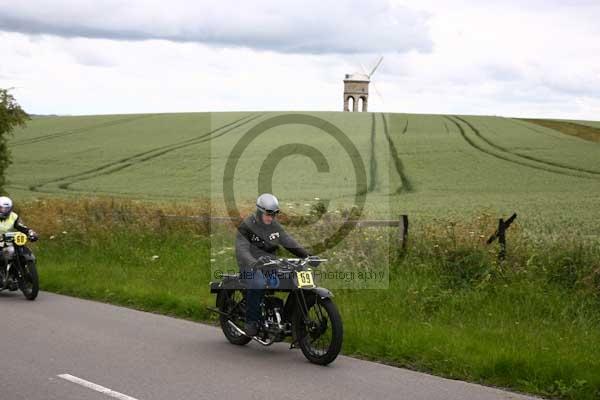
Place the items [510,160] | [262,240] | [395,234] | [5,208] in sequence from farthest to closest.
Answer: [510,160] < [395,234] < [5,208] < [262,240]

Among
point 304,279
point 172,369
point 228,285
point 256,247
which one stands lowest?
point 172,369

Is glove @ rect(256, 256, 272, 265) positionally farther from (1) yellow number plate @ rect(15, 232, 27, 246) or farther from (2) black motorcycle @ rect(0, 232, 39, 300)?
(1) yellow number plate @ rect(15, 232, 27, 246)

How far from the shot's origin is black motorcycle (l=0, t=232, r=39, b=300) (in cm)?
1312

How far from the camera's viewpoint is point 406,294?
1110 centimetres

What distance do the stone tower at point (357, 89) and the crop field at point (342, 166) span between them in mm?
31439

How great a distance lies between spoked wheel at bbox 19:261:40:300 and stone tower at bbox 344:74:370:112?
79.1m

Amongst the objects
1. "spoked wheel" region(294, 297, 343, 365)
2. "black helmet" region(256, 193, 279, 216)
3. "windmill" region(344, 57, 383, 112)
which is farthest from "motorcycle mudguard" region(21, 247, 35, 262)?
"windmill" region(344, 57, 383, 112)

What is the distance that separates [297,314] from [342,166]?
2828cm

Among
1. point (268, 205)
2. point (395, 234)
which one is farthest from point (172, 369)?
point (395, 234)

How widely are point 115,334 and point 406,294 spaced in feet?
13.6

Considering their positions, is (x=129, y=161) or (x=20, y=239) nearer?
(x=20, y=239)

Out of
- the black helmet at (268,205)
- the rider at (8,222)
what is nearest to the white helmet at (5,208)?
the rider at (8,222)

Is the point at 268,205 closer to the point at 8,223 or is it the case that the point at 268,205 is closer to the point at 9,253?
the point at 9,253

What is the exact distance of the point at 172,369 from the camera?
781 cm
